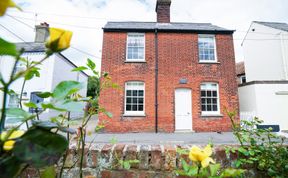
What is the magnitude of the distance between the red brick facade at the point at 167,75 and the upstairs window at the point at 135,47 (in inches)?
10.8

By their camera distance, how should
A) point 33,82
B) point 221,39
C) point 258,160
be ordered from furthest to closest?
point 33,82
point 221,39
point 258,160

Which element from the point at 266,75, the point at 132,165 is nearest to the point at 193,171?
the point at 132,165

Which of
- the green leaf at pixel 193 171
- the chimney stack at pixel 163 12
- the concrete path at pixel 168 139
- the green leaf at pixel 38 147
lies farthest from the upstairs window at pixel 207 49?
the green leaf at pixel 38 147

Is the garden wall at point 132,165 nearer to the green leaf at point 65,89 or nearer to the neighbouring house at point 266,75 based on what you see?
the green leaf at point 65,89

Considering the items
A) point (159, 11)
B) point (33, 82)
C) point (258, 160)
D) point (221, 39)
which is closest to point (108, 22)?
point (159, 11)

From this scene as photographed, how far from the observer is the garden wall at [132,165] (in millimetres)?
996

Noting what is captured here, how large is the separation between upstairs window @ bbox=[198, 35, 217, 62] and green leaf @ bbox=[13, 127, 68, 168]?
11014 millimetres

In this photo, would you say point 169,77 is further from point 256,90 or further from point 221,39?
point 256,90

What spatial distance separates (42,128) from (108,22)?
12.8m

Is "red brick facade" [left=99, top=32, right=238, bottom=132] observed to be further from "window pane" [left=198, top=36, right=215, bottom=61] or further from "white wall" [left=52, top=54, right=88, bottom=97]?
"white wall" [left=52, top=54, right=88, bottom=97]

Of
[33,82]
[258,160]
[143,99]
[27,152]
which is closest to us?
[27,152]

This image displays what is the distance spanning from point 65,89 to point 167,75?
981cm

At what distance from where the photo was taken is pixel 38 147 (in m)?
0.37

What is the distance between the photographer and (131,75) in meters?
10.1
